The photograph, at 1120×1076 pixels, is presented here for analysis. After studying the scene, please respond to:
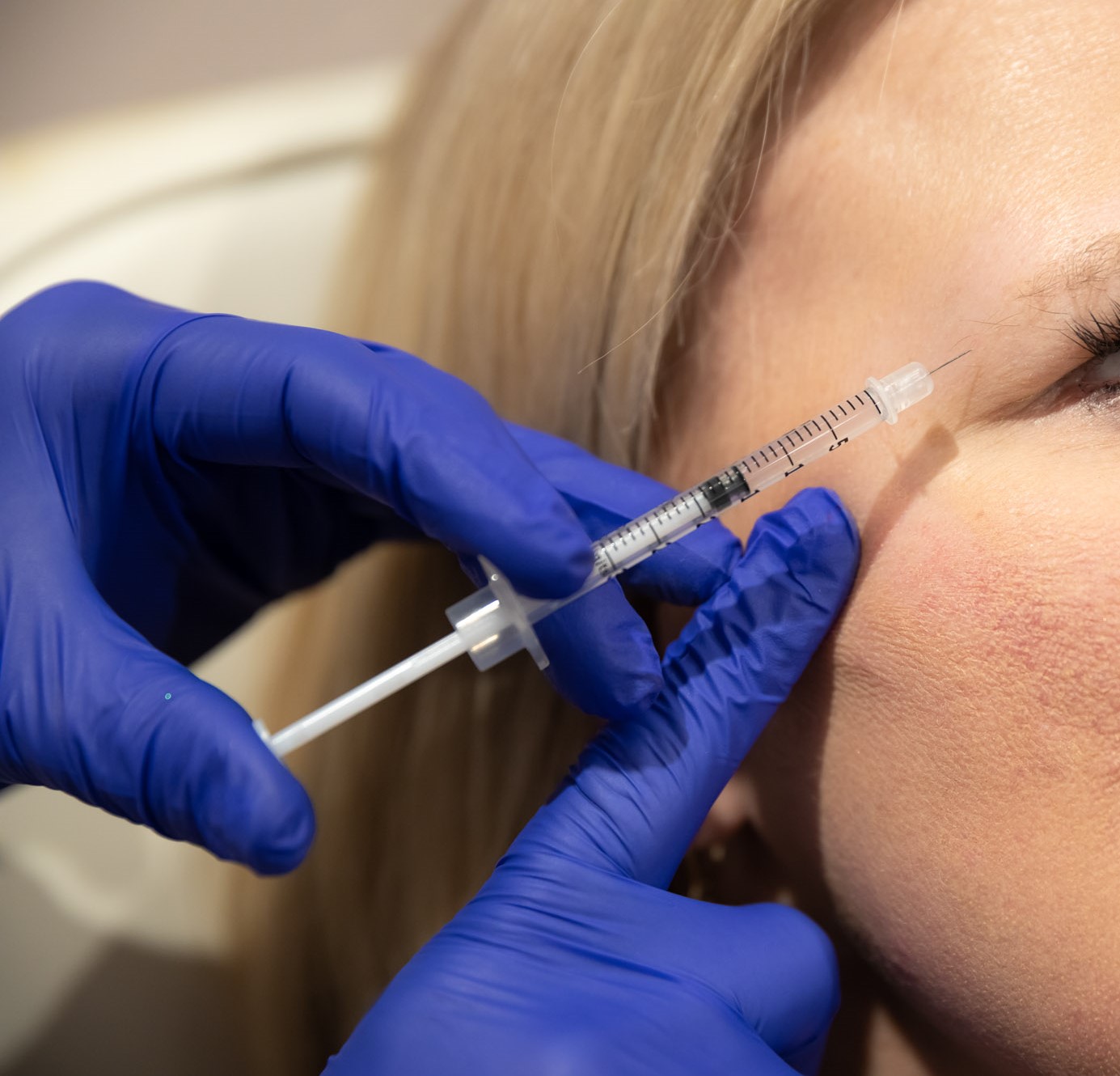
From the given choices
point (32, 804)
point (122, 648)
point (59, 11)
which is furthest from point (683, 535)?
point (59, 11)

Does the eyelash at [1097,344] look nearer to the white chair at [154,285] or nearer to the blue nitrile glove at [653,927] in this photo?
the blue nitrile glove at [653,927]

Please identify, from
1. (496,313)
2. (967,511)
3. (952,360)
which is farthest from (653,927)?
(496,313)

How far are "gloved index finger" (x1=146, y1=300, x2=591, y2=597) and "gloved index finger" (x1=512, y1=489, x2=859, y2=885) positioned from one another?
179 mm

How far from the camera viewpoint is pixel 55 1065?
4.64 feet

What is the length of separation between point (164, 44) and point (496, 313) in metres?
1.09

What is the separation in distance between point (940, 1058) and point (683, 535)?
1.93ft

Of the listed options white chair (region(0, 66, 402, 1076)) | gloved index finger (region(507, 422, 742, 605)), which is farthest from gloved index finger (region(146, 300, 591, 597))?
white chair (region(0, 66, 402, 1076))

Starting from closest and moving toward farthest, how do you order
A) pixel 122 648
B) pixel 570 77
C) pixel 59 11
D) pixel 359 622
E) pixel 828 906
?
1. pixel 122 648
2. pixel 828 906
3. pixel 570 77
4. pixel 359 622
5. pixel 59 11

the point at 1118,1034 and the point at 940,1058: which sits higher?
the point at 1118,1034

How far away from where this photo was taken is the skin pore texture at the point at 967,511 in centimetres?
72

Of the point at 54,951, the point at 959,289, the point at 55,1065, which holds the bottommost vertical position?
the point at 55,1065

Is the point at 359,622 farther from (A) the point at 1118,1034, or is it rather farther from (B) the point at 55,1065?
(A) the point at 1118,1034

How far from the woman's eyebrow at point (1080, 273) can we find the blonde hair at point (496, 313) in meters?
0.31

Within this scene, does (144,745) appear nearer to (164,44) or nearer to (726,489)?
(726,489)
